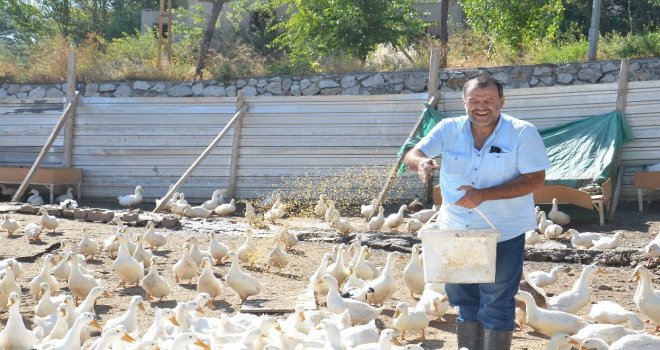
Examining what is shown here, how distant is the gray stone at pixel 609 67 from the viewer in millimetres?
15164

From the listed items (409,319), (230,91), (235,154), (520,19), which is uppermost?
Result: (520,19)

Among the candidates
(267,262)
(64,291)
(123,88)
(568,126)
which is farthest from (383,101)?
(64,291)

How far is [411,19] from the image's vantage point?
2066cm

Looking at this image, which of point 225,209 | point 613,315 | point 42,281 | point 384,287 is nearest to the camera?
point 613,315

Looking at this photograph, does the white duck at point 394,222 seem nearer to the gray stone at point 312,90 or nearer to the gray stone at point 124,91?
the gray stone at point 312,90

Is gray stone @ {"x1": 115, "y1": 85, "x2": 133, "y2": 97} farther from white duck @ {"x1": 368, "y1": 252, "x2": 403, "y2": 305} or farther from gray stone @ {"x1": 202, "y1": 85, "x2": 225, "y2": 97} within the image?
white duck @ {"x1": 368, "y1": 252, "x2": 403, "y2": 305}

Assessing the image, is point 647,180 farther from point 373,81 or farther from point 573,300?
point 573,300

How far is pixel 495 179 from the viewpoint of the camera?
4945 millimetres

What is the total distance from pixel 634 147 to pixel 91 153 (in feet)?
28.9

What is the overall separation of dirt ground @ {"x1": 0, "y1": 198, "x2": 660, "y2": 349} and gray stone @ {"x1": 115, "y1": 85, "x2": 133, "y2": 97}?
14.2 feet

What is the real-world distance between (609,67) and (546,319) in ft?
30.4

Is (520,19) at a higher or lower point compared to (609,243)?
higher

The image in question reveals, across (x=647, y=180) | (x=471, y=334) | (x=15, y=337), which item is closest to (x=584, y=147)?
(x=647, y=180)

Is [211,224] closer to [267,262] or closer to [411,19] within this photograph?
[267,262]
